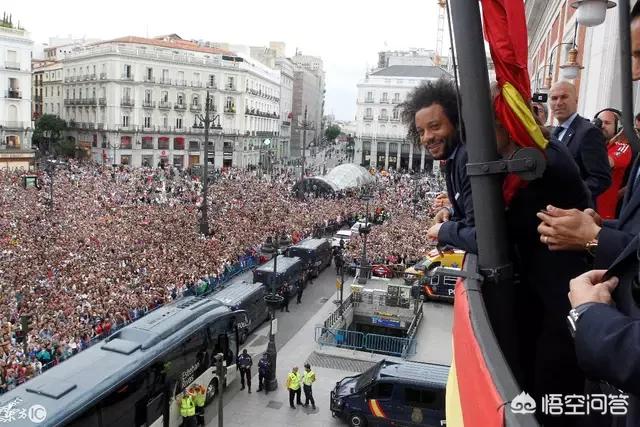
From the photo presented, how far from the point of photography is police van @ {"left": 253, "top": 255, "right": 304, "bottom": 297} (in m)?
21.2

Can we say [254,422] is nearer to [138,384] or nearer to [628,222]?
[138,384]

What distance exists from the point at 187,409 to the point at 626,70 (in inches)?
450

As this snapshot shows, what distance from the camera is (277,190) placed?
139 feet

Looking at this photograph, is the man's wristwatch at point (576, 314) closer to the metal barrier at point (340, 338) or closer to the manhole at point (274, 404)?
the manhole at point (274, 404)

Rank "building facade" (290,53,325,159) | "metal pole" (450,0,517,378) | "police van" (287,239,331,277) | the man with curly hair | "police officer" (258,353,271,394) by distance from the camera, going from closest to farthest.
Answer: "metal pole" (450,0,517,378)
the man with curly hair
"police officer" (258,353,271,394)
"police van" (287,239,331,277)
"building facade" (290,53,325,159)

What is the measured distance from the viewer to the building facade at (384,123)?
7450 centimetres

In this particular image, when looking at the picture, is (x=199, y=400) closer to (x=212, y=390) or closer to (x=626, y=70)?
(x=212, y=390)

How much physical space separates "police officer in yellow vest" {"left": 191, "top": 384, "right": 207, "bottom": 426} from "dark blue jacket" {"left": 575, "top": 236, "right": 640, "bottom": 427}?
1214 centimetres

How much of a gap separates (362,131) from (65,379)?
7008 cm

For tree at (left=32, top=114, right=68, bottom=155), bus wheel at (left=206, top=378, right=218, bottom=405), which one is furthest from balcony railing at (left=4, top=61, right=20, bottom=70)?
bus wheel at (left=206, top=378, right=218, bottom=405)

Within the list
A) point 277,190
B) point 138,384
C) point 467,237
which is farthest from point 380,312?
point 277,190

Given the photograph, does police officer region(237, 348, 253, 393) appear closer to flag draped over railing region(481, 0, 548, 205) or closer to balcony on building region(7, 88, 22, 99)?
flag draped over railing region(481, 0, 548, 205)

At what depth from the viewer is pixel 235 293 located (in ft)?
59.4

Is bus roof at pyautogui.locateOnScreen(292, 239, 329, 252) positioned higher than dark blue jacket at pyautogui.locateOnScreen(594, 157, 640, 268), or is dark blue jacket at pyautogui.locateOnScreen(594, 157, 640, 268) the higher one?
dark blue jacket at pyautogui.locateOnScreen(594, 157, 640, 268)
